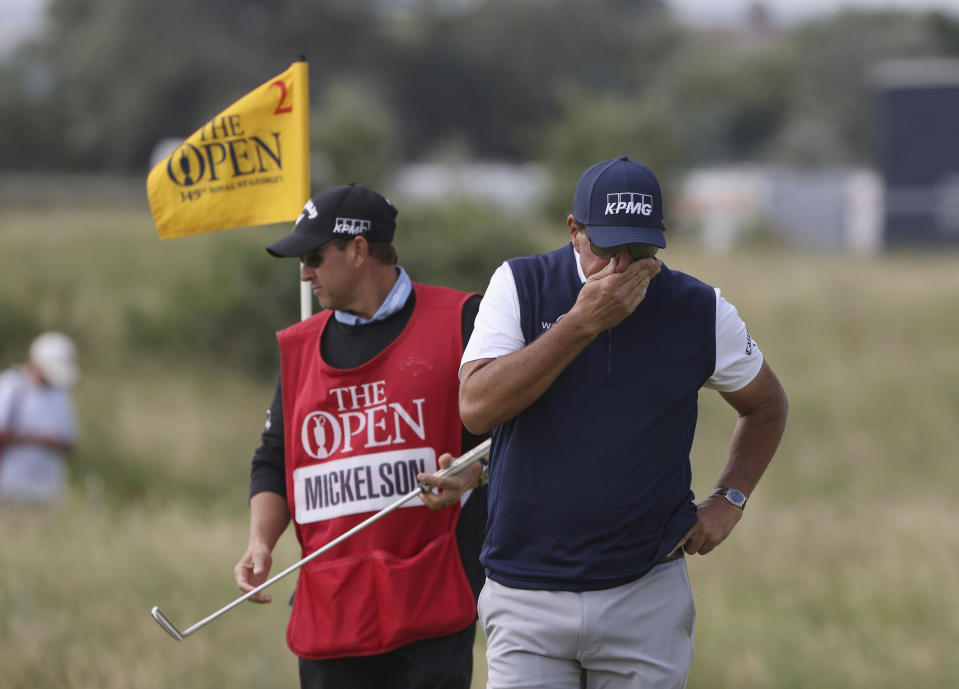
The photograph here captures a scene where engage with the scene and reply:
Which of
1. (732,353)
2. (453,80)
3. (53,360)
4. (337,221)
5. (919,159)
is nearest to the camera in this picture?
(732,353)

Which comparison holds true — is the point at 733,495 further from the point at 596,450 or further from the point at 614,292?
the point at 614,292

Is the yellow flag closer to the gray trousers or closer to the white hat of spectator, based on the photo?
the gray trousers

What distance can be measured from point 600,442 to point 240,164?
7.27 ft

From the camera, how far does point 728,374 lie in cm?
384

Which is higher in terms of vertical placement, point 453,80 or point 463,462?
point 453,80

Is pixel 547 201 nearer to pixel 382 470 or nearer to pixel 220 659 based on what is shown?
pixel 220 659

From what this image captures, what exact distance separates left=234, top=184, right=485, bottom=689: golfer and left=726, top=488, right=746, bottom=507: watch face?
0.89 metres

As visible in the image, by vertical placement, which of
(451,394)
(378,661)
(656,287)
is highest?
(656,287)

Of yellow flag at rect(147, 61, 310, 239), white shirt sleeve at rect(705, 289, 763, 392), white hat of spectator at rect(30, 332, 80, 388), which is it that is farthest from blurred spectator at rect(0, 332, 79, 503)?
white shirt sleeve at rect(705, 289, 763, 392)

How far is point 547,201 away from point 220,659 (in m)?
27.7

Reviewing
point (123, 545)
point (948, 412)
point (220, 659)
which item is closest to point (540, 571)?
point (220, 659)

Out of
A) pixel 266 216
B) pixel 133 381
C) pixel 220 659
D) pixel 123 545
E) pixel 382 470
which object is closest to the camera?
pixel 382 470

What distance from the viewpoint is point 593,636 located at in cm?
370

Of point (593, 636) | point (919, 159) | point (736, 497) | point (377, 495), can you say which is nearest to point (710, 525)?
point (736, 497)
